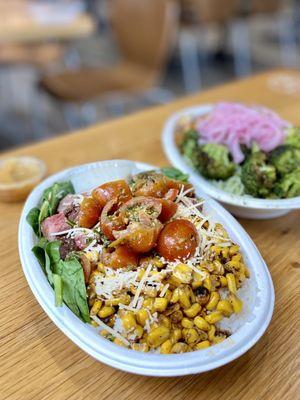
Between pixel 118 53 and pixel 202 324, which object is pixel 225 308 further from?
pixel 118 53

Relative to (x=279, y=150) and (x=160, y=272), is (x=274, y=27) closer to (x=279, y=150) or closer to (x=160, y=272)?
(x=279, y=150)

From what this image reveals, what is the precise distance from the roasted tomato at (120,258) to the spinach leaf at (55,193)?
20 centimetres

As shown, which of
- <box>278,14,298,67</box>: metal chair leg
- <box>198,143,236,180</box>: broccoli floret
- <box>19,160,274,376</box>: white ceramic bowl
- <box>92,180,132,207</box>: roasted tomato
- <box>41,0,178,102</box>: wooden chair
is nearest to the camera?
<box>19,160,274,376</box>: white ceramic bowl

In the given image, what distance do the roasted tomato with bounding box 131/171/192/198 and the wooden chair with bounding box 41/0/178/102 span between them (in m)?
1.64

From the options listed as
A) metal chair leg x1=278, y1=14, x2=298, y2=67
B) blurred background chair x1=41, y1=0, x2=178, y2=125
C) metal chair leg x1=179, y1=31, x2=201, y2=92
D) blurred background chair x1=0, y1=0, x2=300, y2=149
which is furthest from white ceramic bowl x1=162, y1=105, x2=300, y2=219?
metal chair leg x1=278, y1=14, x2=298, y2=67

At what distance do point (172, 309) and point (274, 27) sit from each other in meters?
5.99

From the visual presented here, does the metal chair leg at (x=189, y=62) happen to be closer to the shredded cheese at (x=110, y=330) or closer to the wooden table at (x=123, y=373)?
the wooden table at (x=123, y=373)

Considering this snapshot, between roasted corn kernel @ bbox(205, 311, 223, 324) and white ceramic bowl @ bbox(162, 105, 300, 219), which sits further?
white ceramic bowl @ bbox(162, 105, 300, 219)

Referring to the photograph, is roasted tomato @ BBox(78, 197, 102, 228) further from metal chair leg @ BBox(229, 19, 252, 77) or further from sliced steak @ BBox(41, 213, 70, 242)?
metal chair leg @ BBox(229, 19, 252, 77)

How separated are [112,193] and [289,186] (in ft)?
1.47

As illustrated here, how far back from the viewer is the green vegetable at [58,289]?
0.69 metres

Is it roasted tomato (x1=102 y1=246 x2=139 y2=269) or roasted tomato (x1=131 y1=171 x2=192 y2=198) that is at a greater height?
roasted tomato (x1=131 y1=171 x2=192 y2=198)

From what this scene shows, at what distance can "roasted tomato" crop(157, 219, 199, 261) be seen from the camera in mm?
736

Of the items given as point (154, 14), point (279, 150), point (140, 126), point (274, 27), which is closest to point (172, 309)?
point (279, 150)
